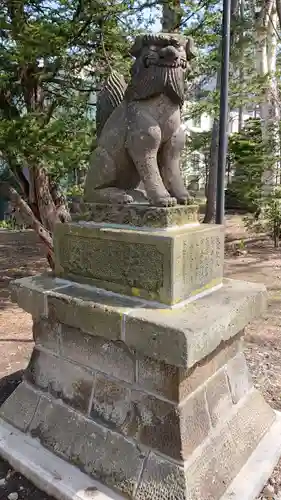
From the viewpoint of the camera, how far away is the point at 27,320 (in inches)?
191

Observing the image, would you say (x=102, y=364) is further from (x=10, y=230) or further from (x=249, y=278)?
(x=10, y=230)

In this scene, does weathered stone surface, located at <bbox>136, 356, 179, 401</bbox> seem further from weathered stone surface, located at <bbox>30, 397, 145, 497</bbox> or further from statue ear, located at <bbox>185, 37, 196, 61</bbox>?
statue ear, located at <bbox>185, 37, 196, 61</bbox>

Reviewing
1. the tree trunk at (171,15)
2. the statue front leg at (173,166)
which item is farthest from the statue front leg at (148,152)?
the tree trunk at (171,15)

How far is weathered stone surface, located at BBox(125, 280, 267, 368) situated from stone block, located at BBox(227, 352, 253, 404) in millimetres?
374

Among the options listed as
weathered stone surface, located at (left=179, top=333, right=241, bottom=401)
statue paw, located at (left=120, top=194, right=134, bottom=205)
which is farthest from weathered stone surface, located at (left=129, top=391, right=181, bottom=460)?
statue paw, located at (left=120, top=194, right=134, bottom=205)

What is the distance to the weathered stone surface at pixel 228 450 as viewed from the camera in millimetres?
1851

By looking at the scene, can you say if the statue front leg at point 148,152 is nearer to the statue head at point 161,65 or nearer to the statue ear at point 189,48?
the statue head at point 161,65

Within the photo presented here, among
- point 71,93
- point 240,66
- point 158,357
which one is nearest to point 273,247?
point 240,66

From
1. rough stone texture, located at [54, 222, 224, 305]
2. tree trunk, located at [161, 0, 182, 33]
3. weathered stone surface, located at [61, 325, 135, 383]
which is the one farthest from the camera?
tree trunk, located at [161, 0, 182, 33]

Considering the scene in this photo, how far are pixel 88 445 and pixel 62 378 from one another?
417mm

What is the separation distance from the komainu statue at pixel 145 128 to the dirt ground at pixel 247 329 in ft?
5.46

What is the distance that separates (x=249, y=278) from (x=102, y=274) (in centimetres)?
441

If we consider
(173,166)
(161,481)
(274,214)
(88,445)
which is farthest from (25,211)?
(274,214)

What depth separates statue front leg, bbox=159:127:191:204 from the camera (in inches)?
86.1
